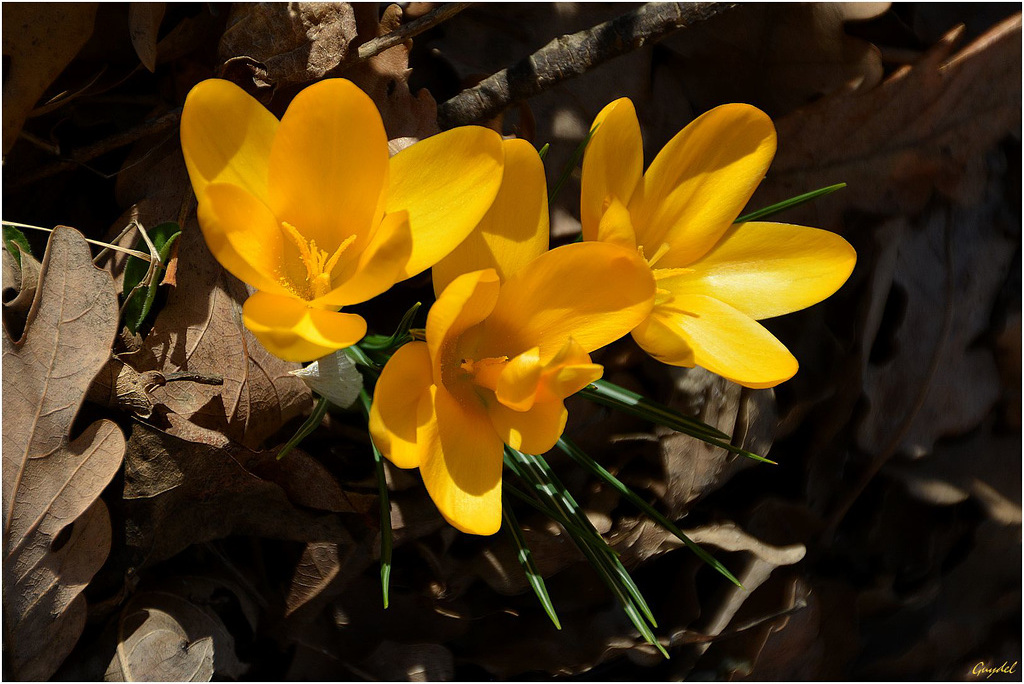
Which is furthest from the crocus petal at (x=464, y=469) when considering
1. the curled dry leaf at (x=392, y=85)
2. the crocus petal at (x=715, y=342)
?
the curled dry leaf at (x=392, y=85)

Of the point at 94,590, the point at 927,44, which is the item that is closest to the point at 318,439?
the point at 94,590

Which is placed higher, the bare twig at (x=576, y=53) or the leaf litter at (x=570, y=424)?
the bare twig at (x=576, y=53)

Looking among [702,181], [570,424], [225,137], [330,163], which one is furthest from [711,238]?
[225,137]

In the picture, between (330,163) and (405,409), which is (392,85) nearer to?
(330,163)

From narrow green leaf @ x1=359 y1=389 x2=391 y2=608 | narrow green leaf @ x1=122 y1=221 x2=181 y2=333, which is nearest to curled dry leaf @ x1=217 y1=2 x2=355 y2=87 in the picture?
Result: narrow green leaf @ x1=122 y1=221 x2=181 y2=333

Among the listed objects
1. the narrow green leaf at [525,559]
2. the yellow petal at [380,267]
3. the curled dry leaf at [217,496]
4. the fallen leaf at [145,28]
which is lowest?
the narrow green leaf at [525,559]

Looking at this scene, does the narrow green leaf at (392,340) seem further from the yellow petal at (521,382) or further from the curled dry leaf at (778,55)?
the curled dry leaf at (778,55)

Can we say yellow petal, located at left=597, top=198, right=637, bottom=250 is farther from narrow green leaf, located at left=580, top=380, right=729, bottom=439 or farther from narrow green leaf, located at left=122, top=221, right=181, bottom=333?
narrow green leaf, located at left=122, top=221, right=181, bottom=333
